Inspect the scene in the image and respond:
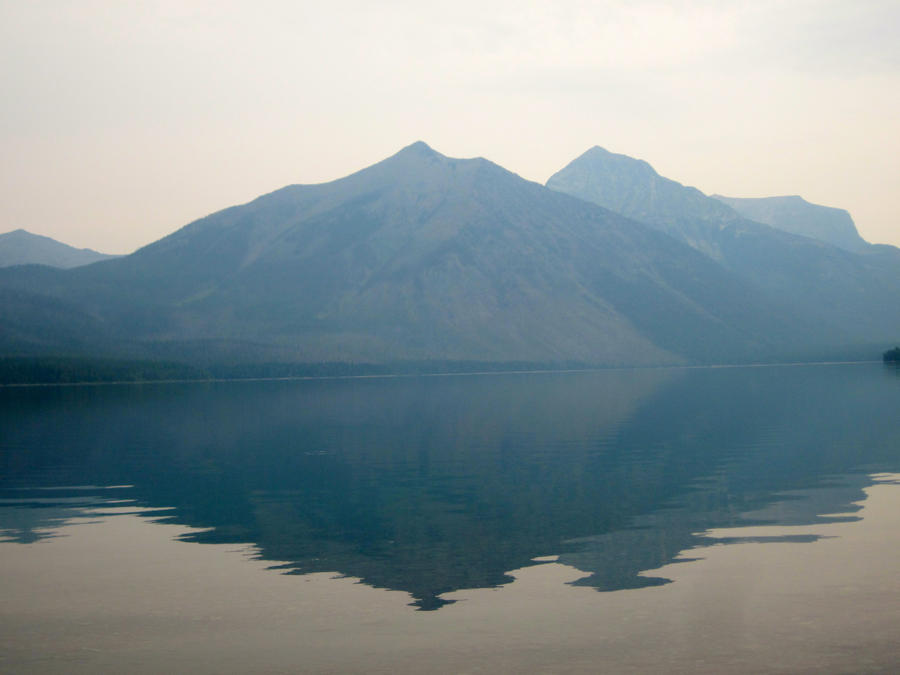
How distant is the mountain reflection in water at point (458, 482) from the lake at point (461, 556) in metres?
0.23

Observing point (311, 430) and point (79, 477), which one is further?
point (311, 430)

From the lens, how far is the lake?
25.1 meters

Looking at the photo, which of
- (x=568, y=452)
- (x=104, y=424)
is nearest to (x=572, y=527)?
(x=568, y=452)

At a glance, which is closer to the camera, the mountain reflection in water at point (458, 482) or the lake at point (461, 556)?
the lake at point (461, 556)

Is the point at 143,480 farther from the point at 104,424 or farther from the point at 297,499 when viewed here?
the point at 104,424

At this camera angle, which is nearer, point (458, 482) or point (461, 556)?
point (461, 556)

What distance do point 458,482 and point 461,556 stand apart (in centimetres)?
2003

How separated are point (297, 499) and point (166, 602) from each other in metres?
20.2

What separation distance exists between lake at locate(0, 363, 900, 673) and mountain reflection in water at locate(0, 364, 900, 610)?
228 mm

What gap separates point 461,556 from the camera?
117 ft

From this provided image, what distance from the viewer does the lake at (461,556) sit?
82.3 ft

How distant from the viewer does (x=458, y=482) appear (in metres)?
55.8

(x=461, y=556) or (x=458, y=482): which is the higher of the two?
(x=458, y=482)

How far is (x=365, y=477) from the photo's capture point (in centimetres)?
5900
